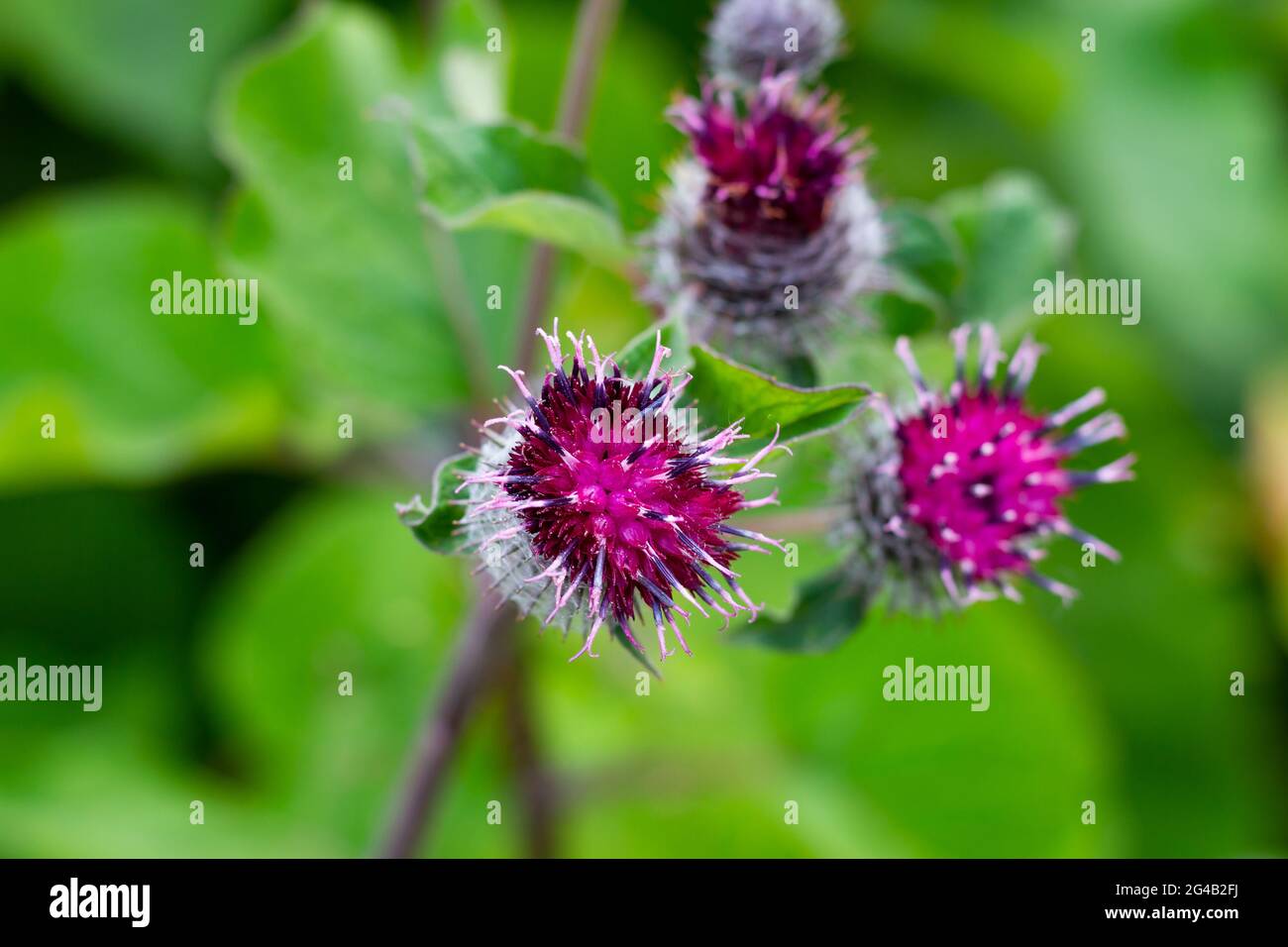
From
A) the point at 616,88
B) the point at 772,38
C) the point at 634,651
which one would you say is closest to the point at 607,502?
the point at 634,651

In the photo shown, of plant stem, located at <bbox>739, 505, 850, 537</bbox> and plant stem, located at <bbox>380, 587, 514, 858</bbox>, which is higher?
plant stem, located at <bbox>739, 505, 850, 537</bbox>

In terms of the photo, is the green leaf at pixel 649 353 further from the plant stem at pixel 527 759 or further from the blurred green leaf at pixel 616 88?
the blurred green leaf at pixel 616 88

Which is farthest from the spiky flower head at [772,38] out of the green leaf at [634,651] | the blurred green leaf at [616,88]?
the blurred green leaf at [616,88]

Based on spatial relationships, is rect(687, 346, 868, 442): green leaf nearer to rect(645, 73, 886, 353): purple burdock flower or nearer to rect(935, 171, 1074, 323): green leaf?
rect(645, 73, 886, 353): purple burdock flower

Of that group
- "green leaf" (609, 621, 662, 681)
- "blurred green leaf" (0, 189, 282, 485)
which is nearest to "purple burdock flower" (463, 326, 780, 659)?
"green leaf" (609, 621, 662, 681)

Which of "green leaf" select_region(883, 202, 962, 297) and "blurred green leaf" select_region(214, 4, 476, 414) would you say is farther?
"blurred green leaf" select_region(214, 4, 476, 414)

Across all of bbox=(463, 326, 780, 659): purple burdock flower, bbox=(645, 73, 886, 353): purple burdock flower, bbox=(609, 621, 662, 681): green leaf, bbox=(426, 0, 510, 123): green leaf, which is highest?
bbox=(426, 0, 510, 123): green leaf
